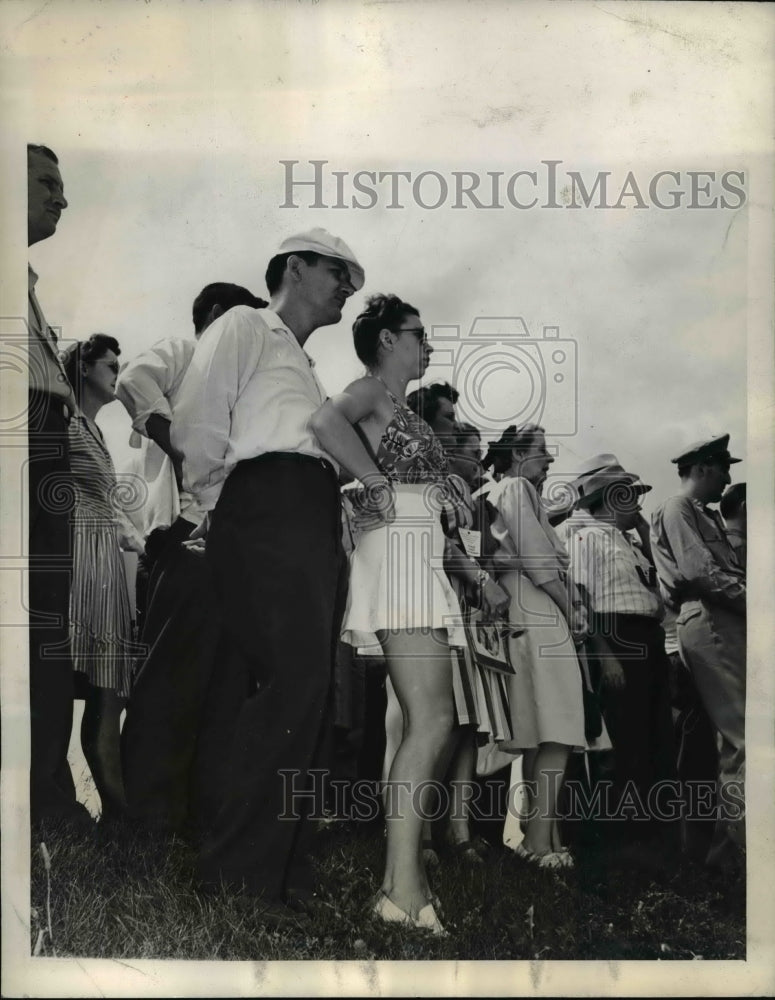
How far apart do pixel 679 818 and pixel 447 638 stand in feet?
3.39

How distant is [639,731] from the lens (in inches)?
157

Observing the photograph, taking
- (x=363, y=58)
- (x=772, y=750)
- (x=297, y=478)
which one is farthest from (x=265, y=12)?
(x=772, y=750)

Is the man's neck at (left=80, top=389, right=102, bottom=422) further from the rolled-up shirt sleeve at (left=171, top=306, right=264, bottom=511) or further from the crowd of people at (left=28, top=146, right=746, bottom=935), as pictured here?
the rolled-up shirt sleeve at (left=171, top=306, right=264, bottom=511)

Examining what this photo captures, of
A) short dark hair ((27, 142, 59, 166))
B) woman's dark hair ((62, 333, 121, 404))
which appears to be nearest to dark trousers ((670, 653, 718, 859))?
woman's dark hair ((62, 333, 121, 404))

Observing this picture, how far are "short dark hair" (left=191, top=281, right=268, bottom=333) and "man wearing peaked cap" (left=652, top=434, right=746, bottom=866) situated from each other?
61.9 inches

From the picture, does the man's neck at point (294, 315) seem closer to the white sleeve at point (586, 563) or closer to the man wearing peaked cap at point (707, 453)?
the white sleeve at point (586, 563)

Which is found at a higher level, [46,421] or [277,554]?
[46,421]

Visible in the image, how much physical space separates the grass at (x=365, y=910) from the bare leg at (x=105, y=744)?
119 mm

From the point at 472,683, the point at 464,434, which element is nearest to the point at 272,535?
the point at 464,434

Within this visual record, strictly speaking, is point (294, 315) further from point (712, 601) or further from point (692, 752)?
point (692, 752)

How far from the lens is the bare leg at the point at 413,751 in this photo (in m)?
3.84

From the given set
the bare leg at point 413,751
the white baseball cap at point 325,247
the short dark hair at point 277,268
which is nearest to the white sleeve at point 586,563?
the bare leg at point 413,751

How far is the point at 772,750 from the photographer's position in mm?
4012

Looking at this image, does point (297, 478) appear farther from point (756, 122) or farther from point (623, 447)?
point (756, 122)
